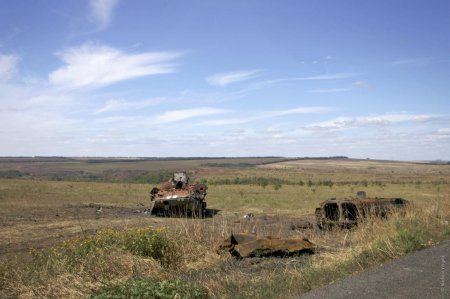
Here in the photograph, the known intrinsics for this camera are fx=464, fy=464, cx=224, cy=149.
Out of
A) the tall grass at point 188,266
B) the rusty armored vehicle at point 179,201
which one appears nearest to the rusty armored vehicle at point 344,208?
the tall grass at point 188,266

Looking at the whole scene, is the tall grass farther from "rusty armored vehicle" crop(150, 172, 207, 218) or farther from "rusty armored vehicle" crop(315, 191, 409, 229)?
"rusty armored vehicle" crop(150, 172, 207, 218)

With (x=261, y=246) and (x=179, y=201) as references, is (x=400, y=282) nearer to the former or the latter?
(x=261, y=246)

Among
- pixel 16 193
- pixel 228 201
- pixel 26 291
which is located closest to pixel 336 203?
pixel 26 291

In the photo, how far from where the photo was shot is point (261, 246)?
913 centimetres

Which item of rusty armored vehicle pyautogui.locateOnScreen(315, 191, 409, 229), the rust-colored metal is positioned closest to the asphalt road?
the rust-colored metal

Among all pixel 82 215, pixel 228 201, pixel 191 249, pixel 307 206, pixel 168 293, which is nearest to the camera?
pixel 168 293

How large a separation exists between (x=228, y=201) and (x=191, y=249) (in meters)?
22.3

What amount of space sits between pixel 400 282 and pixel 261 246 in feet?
12.8

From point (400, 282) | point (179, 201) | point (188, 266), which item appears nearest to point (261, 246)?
point (188, 266)

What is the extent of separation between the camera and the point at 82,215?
2200 cm

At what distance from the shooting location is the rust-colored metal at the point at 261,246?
354 inches

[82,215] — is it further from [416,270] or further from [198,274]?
[416,270]

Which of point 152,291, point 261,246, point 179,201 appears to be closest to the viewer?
point 152,291

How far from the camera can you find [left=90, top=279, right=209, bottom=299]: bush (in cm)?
566
